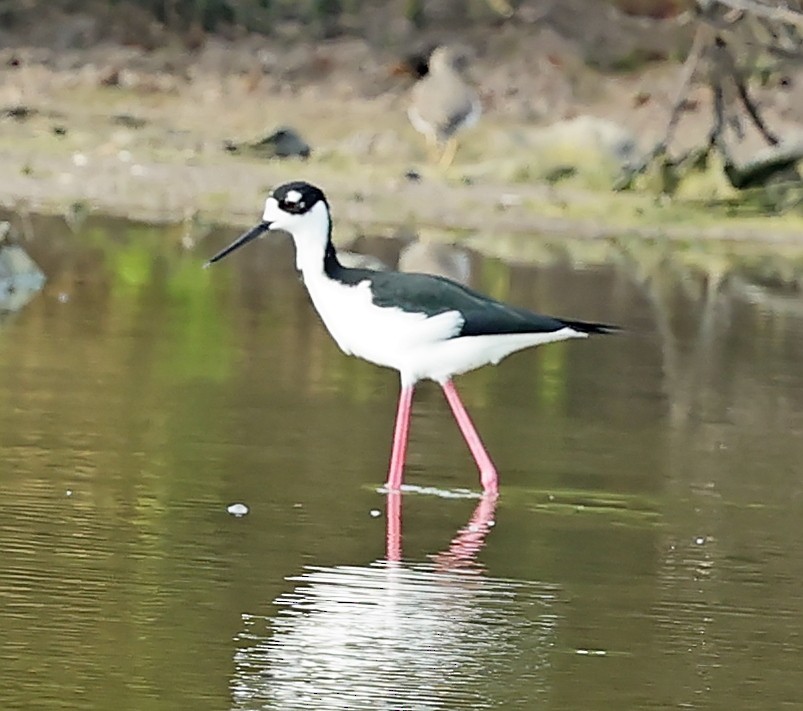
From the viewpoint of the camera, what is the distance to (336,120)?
925 inches

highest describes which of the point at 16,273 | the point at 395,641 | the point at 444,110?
the point at 444,110

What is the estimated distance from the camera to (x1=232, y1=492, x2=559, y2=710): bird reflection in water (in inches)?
206

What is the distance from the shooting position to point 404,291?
7895 mm

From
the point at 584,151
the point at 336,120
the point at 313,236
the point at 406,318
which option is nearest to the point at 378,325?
the point at 406,318

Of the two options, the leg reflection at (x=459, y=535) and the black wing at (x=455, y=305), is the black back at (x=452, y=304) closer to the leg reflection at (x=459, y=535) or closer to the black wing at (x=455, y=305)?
the black wing at (x=455, y=305)

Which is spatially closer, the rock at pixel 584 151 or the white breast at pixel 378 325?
the white breast at pixel 378 325

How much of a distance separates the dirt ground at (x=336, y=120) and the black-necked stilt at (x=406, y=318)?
28.9ft

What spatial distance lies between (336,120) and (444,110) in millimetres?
2861

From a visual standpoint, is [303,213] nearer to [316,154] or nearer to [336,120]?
[316,154]

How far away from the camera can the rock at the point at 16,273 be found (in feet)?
39.2

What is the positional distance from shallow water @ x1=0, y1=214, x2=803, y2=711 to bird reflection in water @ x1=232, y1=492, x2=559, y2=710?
1 centimetres

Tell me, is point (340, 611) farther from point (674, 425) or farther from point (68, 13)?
point (68, 13)

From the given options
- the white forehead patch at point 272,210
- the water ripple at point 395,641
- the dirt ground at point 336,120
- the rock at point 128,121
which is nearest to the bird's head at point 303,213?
the white forehead patch at point 272,210

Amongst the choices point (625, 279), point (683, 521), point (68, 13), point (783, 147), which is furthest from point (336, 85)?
point (683, 521)
